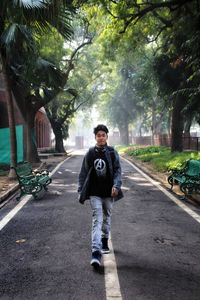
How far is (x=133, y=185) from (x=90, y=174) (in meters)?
8.64

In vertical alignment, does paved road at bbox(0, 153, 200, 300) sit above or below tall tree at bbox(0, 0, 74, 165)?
below

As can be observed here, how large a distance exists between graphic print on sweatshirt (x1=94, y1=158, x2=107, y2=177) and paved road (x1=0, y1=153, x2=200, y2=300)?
1.16m

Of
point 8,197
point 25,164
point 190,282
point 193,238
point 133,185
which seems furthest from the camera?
point 133,185

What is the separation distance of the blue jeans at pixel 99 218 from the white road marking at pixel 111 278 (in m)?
0.27

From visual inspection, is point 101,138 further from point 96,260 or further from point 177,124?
point 177,124

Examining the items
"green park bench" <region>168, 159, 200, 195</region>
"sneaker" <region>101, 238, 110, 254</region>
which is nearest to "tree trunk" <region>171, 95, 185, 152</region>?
"green park bench" <region>168, 159, 200, 195</region>

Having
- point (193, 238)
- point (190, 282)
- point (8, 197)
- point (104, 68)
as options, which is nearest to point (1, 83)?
point (104, 68)

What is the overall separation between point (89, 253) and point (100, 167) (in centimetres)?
127

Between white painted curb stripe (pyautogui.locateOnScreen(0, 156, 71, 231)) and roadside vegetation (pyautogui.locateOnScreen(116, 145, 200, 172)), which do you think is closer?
white painted curb stripe (pyautogui.locateOnScreen(0, 156, 71, 231))

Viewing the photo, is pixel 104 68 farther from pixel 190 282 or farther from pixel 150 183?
pixel 190 282

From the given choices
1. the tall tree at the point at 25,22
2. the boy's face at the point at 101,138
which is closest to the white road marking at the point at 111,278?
the boy's face at the point at 101,138

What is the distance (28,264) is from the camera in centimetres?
540

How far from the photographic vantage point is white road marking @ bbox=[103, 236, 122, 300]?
4289 millimetres

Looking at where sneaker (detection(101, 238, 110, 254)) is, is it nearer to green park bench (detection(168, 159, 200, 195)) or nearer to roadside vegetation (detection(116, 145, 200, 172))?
green park bench (detection(168, 159, 200, 195))
